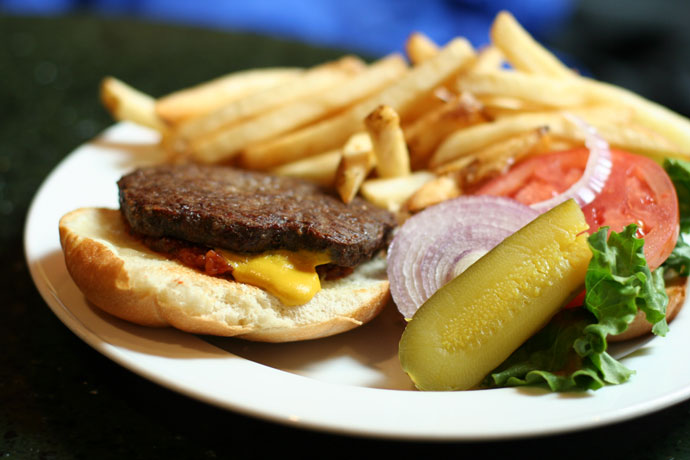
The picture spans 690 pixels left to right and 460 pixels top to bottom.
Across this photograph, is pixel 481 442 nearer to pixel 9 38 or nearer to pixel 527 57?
pixel 527 57

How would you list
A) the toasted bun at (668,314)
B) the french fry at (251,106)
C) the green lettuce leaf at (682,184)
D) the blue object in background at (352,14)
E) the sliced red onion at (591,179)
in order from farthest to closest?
1. the blue object in background at (352,14)
2. the french fry at (251,106)
3. the green lettuce leaf at (682,184)
4. the sliced red onion at (591,179)
5. the toasted bun at (668,314)

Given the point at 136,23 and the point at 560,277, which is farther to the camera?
the point at 136,23

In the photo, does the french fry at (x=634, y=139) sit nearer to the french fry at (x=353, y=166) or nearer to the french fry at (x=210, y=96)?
the french fry at (x=353, y=166)

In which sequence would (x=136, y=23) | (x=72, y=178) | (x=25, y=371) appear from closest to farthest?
(x=25, y=371) < (x=72, y=178) < (x=136, y=23)

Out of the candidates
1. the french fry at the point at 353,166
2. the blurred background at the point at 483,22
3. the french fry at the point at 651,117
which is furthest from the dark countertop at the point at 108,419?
the blurred background at the point at 483,22

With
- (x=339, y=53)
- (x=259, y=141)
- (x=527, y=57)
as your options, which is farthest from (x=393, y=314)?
(x=339, y=53)

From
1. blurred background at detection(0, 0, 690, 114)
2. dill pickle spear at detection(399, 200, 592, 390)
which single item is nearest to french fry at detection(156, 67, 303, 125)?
dill pickle spear at detection(399, 200, 592, 390)

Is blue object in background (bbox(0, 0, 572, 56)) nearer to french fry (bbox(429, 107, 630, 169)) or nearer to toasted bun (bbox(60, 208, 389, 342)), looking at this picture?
french fry (bbox(429, 107, 630, 169))
